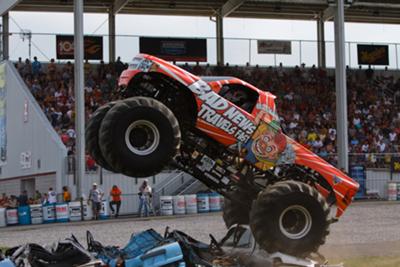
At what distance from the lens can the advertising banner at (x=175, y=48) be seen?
1555 inches

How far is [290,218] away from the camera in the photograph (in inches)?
456

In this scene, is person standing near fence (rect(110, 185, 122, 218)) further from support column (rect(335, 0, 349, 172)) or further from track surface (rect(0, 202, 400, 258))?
support column (rect(335, 0, 349, 172))

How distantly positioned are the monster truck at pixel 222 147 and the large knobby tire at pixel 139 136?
14 mm

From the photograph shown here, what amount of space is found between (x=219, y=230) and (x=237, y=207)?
8.34 m

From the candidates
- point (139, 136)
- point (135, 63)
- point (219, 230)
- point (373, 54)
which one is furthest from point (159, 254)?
point (373, 54)

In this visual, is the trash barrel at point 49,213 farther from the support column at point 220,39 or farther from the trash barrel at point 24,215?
the support column at point 220,39

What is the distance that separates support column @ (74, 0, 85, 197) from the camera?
29453 millimetres

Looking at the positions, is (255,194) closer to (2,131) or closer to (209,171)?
(209,171)

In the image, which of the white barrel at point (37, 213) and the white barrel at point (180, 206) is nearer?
the white barrel at point (37, 213)

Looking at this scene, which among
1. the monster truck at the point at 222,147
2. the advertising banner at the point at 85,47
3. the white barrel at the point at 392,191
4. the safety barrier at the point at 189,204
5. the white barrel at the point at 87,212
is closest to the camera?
the monster truck at the point at 222,147

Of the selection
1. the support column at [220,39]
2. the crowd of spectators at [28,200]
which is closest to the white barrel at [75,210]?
the crowd of spectators at [28,200]

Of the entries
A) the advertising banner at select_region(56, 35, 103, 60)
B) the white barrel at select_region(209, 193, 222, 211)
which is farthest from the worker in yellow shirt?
the advertising banner at select_region(56, 35, 103, 60)

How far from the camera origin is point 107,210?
29.2 m

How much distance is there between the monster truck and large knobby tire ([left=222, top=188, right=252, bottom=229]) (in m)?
0.02
